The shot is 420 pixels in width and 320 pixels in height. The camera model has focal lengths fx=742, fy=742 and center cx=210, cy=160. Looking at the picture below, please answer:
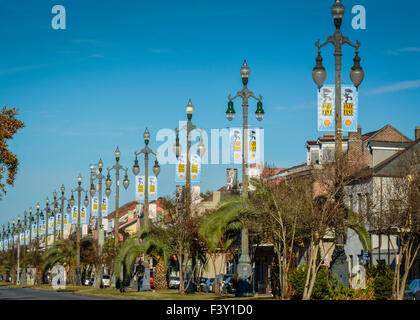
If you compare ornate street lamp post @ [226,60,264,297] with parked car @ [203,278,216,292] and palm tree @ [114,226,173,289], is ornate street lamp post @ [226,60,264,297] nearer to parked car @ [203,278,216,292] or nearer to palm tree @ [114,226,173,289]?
palm tree @ [114,226,173,289]

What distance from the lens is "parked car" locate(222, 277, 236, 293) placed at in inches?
2018

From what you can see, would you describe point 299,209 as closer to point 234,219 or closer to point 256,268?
point 234,219

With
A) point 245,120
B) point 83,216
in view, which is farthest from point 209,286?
point 83,216

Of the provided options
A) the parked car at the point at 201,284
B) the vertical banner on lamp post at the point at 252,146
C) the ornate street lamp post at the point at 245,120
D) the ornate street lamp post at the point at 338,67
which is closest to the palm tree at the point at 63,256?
the parked car at the point at 201,284

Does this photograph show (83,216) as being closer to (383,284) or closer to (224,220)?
(224,220)

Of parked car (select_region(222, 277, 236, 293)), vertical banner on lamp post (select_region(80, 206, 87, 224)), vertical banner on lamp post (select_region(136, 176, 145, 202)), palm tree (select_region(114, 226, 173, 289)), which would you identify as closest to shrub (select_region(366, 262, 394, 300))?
palm tree (select_region(114, 226, 173, 289))

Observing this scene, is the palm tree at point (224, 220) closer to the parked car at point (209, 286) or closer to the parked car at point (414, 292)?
the parked car at point (414, 292)

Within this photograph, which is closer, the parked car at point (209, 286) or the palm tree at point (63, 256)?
the parked car at point (209, 286)

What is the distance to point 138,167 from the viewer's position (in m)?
46.8

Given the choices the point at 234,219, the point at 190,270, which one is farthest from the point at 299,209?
the point at 190,270

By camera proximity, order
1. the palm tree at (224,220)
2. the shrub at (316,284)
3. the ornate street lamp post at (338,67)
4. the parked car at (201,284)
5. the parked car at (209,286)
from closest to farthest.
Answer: the ornate street lamp post at (338,67), the shrub at (316,284), the palm tree at (224,220), the parked car at (201,284), the parked car at (209,286)

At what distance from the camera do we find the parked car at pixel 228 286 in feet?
168
